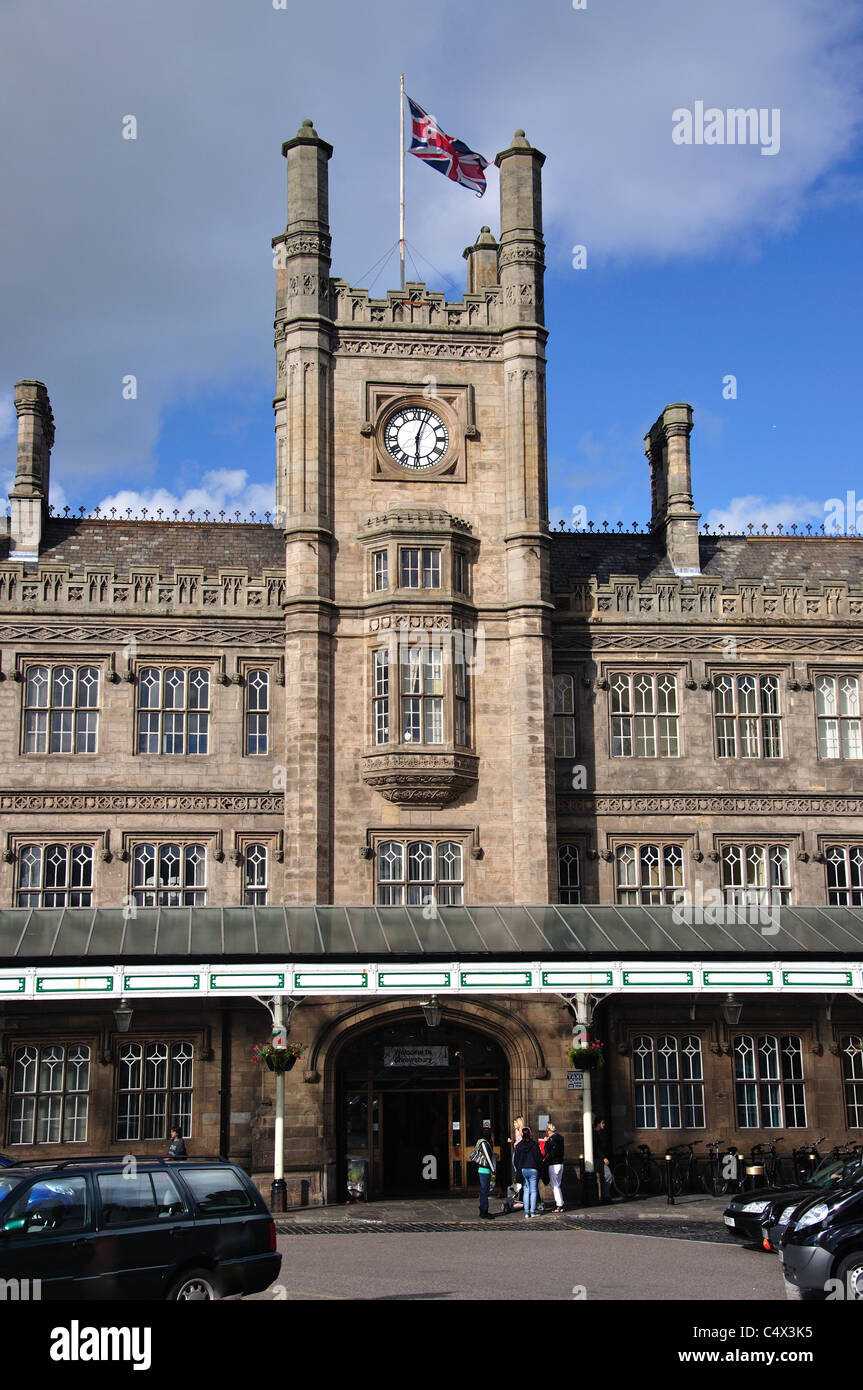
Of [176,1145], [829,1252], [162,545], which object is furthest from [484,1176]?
[162,545]

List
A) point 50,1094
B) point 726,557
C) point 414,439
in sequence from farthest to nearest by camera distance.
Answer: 1. point 726,557
2. point 414,439
3. point 50,1094

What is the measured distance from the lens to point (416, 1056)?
3203cm

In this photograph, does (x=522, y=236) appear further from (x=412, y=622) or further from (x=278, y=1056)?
(x=278, y=1056)

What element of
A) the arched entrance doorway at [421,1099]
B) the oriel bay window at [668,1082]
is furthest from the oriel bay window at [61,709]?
the oriel bay window at [668,1082]

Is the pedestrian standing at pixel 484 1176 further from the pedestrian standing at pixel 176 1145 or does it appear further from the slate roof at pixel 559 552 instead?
the slate roof at pixel 559 552

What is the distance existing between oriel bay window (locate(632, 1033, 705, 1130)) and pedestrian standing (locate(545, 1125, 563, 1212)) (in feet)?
17.8

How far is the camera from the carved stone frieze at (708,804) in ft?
114

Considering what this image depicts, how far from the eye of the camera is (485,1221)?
1006 inches

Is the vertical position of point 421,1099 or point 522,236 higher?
point 522,236

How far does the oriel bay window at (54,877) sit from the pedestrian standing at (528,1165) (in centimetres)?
1225

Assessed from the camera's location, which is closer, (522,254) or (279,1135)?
(279,1135)

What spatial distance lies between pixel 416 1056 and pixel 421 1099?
98cm
